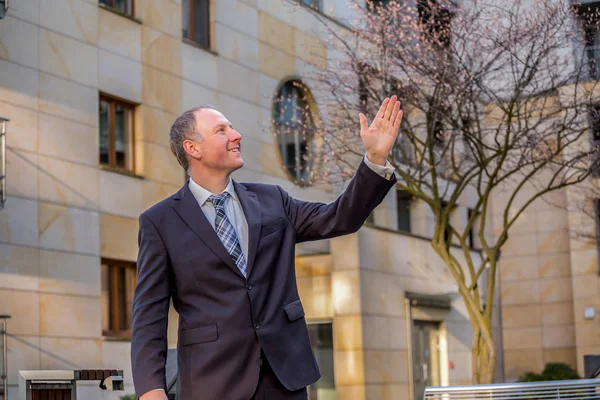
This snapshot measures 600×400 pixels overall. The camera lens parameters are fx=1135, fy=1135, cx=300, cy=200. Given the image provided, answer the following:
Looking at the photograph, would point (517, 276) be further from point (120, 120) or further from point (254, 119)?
point (120, 120)

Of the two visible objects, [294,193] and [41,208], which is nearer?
[41,208]

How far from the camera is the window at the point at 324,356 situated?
2650cm

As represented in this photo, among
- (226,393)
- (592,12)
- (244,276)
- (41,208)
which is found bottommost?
(226,393)

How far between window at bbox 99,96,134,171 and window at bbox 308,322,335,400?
694 centimetres

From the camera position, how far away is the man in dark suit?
14.2 feet

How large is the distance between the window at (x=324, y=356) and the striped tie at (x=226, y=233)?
2201cm

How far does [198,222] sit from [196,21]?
2062 cm

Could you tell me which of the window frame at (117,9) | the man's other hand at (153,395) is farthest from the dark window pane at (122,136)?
the man's other hand at (153,395)

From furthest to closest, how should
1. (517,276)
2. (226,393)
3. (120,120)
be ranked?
(517,276), (120,120), (226,393)

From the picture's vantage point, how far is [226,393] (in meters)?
4.35

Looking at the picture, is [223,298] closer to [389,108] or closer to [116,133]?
[389,108]

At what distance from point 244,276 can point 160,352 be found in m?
0.44

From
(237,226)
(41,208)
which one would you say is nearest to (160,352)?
(237,226)

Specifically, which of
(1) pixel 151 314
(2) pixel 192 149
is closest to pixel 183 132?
(2) pixel 192 149
